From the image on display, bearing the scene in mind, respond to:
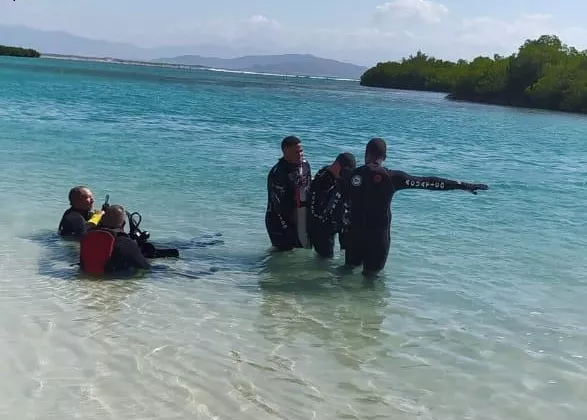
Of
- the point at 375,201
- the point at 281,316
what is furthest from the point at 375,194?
the point at 281,316

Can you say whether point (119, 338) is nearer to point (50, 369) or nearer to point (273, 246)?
point (50, 369)

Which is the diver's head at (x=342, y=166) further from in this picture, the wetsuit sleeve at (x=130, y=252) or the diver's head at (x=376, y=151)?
the wetsuit sleeve at (x=130, y=252)

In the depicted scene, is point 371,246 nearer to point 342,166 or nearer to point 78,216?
point 342,166

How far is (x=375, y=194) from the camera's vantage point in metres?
7.79

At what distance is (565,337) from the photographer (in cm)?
680

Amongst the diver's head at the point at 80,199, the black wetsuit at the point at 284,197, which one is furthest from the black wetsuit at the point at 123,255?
the black wetsuit at the point at 284,197

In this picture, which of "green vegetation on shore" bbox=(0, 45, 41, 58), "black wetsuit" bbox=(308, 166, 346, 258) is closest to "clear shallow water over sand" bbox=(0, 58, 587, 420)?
"black wetsuit" bbox=(308, 166, 346, 258)

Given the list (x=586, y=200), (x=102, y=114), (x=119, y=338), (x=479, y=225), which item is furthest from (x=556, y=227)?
(x=102, y=114)

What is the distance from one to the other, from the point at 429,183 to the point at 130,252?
3345 mm

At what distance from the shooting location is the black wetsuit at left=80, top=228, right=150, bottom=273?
7758 mm

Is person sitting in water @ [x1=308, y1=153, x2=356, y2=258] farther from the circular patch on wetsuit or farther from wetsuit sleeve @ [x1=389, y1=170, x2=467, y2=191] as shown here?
wetsuit sleeve @ [x1=389, y1=170, x2=467, y2=191]

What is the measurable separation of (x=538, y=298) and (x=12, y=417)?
575cm

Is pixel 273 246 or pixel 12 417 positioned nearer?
pixel 12 417

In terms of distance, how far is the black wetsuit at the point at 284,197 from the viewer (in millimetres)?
8703
